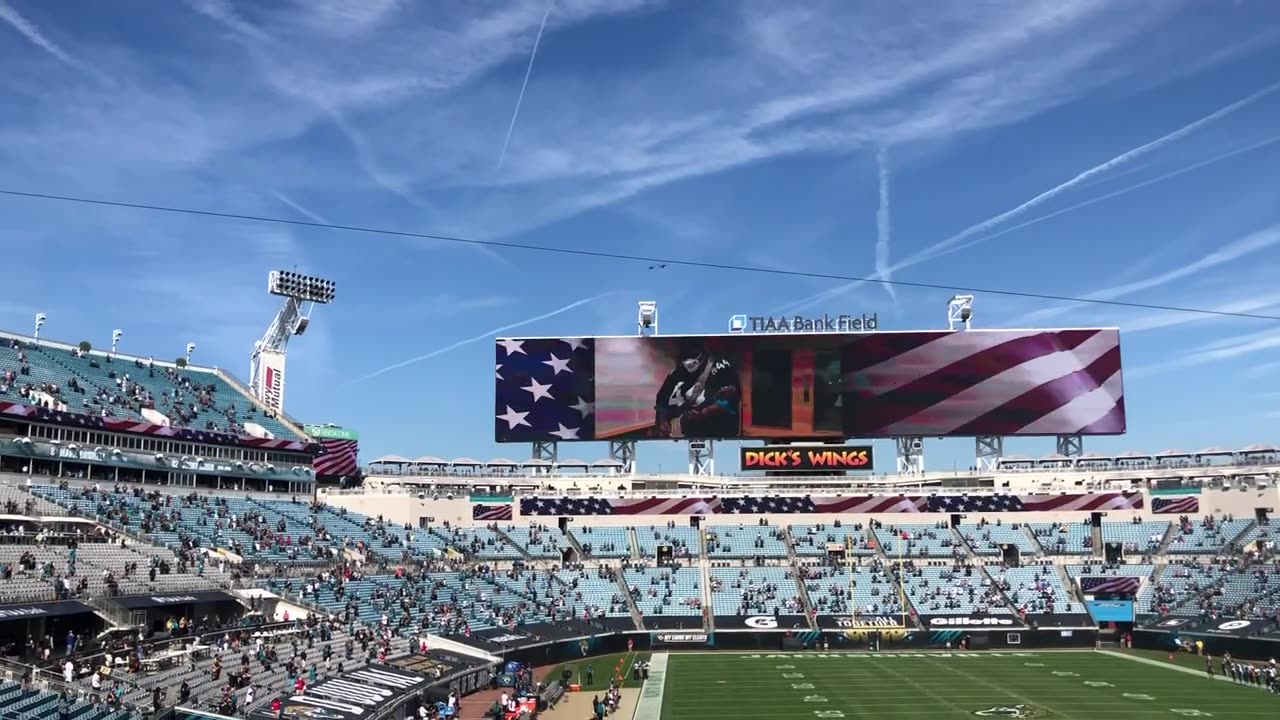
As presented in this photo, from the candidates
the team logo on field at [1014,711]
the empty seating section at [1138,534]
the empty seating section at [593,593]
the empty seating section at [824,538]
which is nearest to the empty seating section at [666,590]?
the empty seating section at [593,593]

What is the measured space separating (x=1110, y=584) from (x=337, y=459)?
6133 centimetres

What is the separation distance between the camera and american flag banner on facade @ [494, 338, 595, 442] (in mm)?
69062

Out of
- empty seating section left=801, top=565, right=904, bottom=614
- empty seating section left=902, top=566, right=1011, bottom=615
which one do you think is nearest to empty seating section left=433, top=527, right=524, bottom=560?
empty seating section left=801, top=565, right=904, bottom=614

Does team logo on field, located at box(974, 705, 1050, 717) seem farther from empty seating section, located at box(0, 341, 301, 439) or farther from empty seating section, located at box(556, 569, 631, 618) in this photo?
empty seating section, located at box(0, 341, 301, 439)

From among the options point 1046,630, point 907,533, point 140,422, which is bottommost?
point 1046,630

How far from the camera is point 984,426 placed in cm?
6819

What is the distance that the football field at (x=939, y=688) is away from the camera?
36531 millimetres

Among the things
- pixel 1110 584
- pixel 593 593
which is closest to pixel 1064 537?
pixel 1110 584

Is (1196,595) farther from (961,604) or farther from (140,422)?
(140,422)

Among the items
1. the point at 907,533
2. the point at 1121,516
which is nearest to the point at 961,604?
the point at 907,533

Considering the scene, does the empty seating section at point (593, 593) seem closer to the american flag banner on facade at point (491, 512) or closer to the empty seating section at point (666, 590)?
the empty seating section at point (666, 590)

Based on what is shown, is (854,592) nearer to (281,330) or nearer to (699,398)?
(699,398)

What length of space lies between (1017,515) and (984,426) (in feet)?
23.5

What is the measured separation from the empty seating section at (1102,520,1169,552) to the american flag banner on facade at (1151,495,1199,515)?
3.15ft
